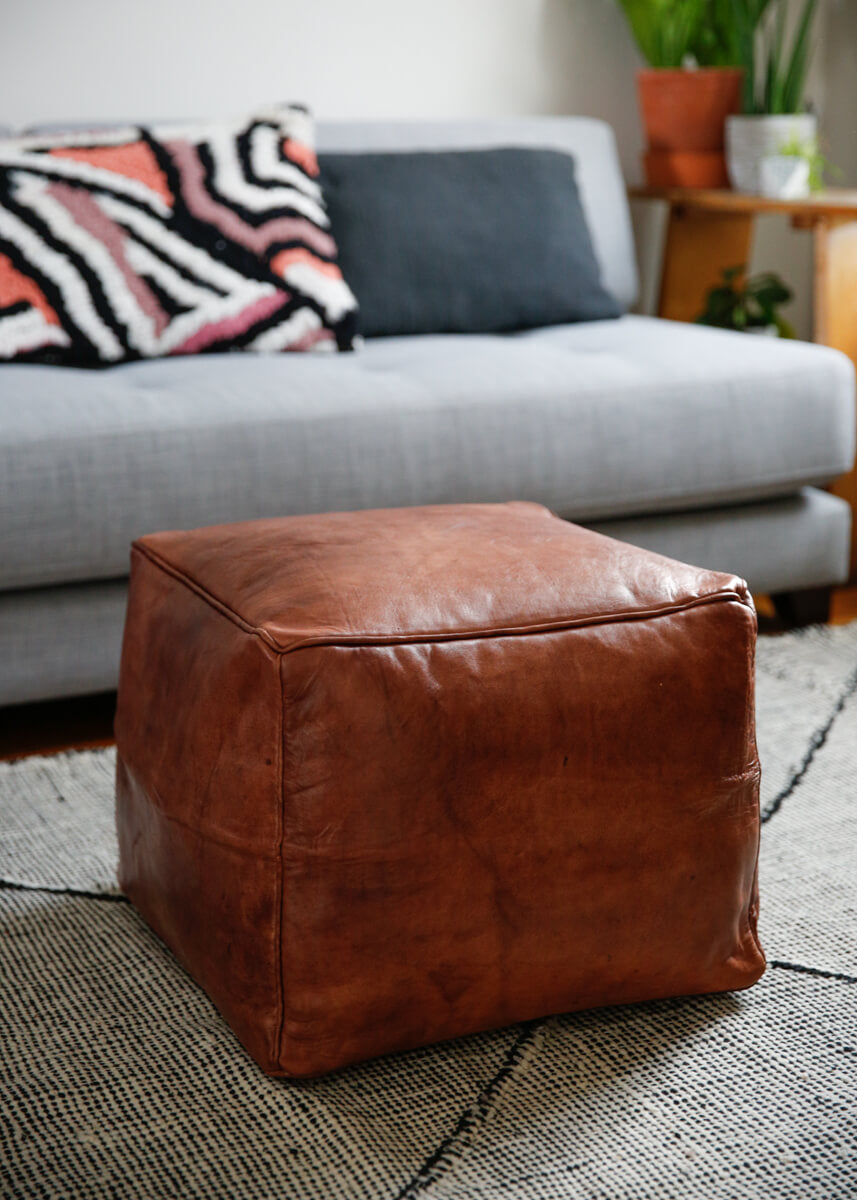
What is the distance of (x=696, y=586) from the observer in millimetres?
1107

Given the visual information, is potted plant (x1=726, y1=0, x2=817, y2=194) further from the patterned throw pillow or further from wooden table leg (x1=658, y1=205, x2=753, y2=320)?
the patterned throw pillow

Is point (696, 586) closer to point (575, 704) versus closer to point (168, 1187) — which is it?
point (575, 704)

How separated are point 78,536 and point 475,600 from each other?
29.3 inches

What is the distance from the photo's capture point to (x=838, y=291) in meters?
2.34

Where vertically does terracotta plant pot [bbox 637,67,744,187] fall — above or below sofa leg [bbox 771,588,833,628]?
above

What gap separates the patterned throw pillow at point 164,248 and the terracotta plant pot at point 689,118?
95 centimetres

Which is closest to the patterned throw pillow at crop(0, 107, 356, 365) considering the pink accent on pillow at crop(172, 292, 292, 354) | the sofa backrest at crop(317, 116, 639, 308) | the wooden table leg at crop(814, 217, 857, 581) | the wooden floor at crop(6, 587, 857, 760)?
the pink accent on pillow at crop(172, 292, 292, 354)

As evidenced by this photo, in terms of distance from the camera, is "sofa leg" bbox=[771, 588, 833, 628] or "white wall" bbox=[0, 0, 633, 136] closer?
"sofa leg" bbox=[771, 588, 833, 628]

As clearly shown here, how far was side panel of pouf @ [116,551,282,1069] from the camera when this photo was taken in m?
0.99

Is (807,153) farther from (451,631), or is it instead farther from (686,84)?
(451,631)

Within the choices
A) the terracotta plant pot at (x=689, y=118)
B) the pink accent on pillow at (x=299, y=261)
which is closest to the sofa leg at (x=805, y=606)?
the pink accent on pillow at (x=299, y=261)

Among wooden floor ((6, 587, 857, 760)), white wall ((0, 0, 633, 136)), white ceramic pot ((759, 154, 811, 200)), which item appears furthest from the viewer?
white ceramic pot ((759, 154, 811, 200))

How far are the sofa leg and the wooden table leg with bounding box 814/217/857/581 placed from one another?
225mm

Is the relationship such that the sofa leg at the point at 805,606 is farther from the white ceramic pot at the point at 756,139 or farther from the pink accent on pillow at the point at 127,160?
the pink accent on pillow at the point at 127,160
